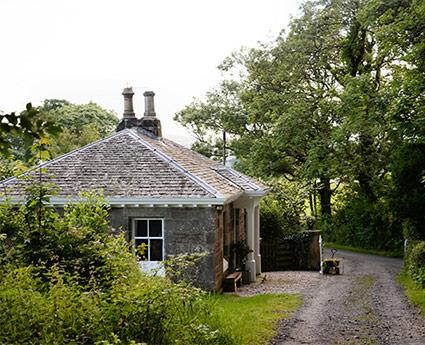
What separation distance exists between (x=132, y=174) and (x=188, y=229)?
8.82 feet

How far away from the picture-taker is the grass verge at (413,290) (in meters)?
15.8

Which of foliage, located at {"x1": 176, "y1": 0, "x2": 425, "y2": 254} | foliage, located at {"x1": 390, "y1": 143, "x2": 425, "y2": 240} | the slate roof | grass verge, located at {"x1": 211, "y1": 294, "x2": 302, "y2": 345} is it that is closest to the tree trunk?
foliage, located at {"x1": 176, "y1": 0, "x2": 425, "y2": 254}

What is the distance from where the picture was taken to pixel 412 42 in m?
21.2

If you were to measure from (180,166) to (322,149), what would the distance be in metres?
11.9

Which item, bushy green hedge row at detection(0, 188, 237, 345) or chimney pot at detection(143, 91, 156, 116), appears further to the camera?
chimney pot at detection(143, 91, 156, 116)

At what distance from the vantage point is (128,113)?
23.5 m

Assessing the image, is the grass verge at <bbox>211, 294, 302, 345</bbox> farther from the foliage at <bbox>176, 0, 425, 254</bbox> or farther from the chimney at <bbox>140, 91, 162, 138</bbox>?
the chimney at <bbox>140, 91, 162, 138</bbox>

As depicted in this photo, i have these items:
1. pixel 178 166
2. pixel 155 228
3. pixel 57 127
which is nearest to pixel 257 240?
pixel 178 166

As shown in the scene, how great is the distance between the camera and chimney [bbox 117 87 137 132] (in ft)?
76.3

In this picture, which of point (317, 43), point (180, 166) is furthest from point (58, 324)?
point (317, 43)

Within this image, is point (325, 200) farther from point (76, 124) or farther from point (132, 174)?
point (76, 124)

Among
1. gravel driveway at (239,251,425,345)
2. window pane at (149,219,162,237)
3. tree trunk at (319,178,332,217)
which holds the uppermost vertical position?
tree trunk at (319,178,332,217)

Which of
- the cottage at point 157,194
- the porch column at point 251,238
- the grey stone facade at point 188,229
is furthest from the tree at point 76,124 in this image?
the grey stone facade at point 188,229

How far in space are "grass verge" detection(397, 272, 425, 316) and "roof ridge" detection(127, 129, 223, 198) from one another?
6006 mm
